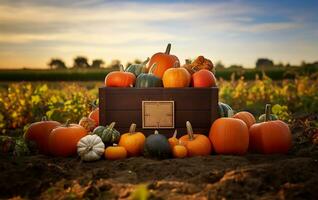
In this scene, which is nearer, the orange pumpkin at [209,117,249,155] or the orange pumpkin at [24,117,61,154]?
the orange pumpkin at [209,117,249,155]

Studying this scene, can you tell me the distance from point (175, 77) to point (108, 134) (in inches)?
39.4

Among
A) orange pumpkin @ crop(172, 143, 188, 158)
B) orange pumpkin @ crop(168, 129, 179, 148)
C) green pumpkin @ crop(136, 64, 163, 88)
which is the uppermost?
green pumpkin @ crop(136, 64, 163, 88)

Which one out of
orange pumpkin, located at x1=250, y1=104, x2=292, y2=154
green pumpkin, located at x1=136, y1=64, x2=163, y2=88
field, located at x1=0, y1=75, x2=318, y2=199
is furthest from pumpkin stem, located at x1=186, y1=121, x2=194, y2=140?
orange pumpkin, located at x1=250, y1=104, x2=292, y2=154

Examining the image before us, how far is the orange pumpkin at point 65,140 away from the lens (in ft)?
20.7

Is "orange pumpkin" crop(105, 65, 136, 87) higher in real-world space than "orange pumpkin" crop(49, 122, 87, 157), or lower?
higher

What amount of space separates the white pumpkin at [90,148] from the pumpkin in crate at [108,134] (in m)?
0.13

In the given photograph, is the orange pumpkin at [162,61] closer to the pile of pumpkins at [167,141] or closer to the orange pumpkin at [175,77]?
the orange pumpkin at [175,77]

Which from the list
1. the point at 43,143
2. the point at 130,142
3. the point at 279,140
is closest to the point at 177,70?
the point at 130,142

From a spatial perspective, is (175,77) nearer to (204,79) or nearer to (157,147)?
(204,79)

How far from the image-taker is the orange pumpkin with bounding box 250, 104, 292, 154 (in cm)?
642

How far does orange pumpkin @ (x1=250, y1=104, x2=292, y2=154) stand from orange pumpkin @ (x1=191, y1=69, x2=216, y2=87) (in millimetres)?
756

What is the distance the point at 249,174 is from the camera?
455 centimetres

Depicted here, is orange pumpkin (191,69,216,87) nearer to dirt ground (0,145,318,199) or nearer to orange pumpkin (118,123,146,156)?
orange pumpkin (118,123,146,156)

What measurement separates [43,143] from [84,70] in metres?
28.9
